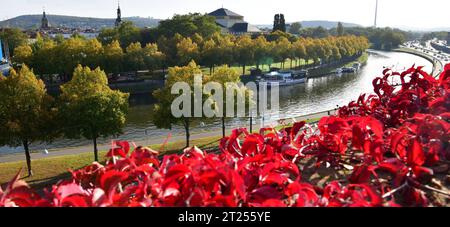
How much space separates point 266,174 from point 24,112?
2008cm

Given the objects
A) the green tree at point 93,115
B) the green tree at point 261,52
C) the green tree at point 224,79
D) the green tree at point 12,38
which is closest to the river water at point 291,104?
the green tree at point 224,79

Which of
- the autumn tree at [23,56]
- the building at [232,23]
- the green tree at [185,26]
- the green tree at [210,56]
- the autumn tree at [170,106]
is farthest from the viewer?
the building at [232,23]

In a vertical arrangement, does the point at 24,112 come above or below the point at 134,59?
below

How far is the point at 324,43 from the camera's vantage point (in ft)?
244

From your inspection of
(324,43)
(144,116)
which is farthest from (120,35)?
(144,116)

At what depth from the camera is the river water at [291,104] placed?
29.3 metres

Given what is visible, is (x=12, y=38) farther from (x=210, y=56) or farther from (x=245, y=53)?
(x=245, y=53)

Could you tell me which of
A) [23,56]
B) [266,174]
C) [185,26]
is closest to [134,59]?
[23,56]

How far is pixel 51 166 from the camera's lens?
20266 mm

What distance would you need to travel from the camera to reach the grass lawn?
18.1m

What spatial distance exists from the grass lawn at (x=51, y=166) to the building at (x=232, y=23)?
94137mm

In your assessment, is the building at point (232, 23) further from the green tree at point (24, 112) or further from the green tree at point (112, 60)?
the green tree at point (24, 112)

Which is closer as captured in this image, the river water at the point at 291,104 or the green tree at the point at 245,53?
the river water at the point at 291,104

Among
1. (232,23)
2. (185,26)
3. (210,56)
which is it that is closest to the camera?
(210,56)
